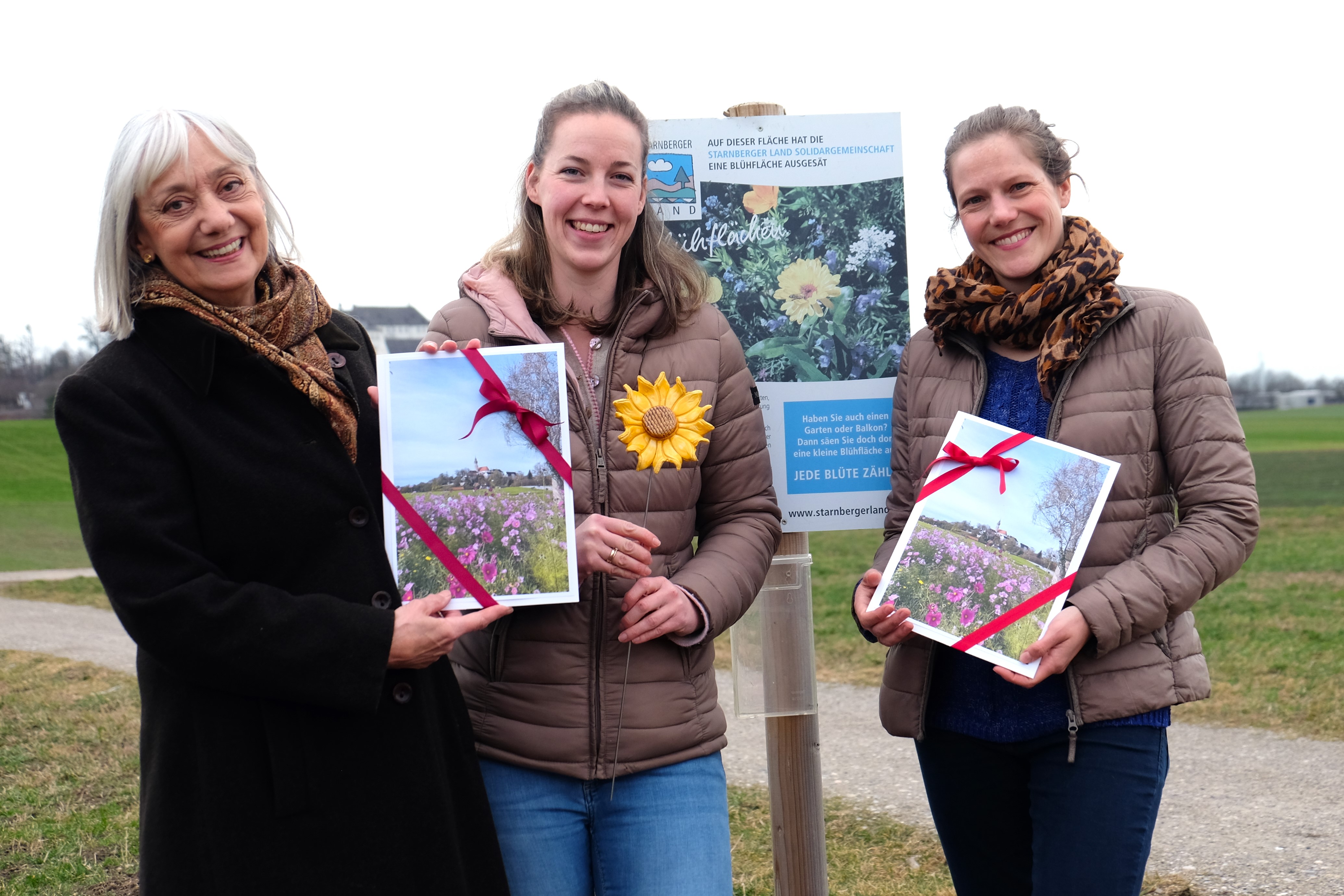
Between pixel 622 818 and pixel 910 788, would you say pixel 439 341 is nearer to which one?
pixel 622 818

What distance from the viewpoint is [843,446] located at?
370 centimetres

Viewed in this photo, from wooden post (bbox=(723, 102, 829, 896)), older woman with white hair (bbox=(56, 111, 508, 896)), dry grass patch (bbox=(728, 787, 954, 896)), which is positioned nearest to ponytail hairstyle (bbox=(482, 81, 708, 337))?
older woman with white hair (bbox=(56, 111, 508, 896))

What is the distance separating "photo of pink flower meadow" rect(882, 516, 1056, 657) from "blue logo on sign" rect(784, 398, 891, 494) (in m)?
0.77

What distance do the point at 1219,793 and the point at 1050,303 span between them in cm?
509

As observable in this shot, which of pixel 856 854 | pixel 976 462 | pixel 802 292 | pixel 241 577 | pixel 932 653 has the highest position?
pixel 802 292

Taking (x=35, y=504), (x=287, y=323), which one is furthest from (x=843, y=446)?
(x=35, y=504)

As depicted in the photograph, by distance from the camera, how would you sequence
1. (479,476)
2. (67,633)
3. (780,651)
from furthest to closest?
(67,633)
(780,651)
(479,476)

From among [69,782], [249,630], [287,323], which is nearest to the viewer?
[249,630]

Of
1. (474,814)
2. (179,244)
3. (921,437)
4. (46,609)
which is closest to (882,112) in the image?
(921,437)

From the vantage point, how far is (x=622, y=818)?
267 centimetres

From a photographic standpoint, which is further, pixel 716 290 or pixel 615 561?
pixel 716 290

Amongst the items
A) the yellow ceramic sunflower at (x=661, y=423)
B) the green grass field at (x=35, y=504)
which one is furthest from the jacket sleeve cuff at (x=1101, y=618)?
the green grass field at (x=35, y=504)

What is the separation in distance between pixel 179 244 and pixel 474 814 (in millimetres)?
1373

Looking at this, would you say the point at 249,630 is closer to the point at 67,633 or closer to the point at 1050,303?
the point at 1050,303
